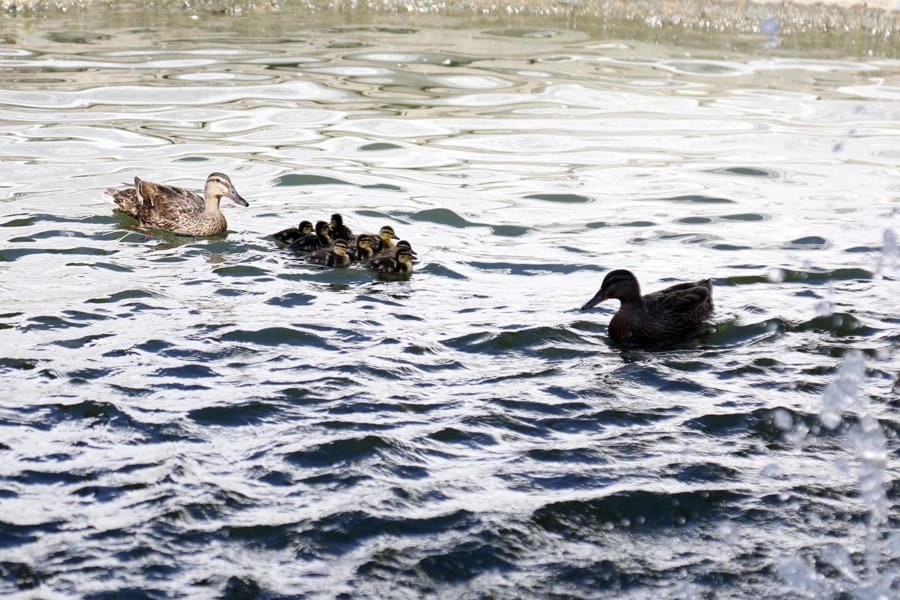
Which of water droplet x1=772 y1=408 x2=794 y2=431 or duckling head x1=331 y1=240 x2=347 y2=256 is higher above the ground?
duckling head x1=331 y1=240 x2=347 y2=256

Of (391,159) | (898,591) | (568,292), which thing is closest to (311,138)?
(391,159)

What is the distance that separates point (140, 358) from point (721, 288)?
4128 millimetres

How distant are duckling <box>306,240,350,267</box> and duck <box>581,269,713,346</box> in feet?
6.42

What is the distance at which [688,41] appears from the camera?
18016 mm

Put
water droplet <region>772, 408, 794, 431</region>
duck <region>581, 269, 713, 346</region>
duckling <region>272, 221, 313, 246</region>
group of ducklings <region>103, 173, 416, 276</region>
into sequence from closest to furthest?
water droplet <region>772, 408, 794, 431</region> < duck <region>581, 269, 713, 346</region> < group of ducklings <region>103, 173, 416, 276</region> < duckling <region>272, 221, 313, 246</region>

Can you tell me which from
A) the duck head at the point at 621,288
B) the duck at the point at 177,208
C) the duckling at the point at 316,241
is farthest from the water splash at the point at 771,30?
the duck head at the point at 621,288

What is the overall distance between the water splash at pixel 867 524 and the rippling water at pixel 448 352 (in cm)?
2

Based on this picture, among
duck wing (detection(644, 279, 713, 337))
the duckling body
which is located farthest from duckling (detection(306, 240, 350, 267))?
duck wing (detection(644, 279, 713, 337))

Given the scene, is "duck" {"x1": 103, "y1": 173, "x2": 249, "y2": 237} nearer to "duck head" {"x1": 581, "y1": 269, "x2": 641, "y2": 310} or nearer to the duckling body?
the duckling body

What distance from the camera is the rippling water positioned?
17.0 ft

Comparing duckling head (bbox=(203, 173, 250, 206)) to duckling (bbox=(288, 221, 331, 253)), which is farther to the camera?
duckling head (bbox=(203, 173, 250, 206))

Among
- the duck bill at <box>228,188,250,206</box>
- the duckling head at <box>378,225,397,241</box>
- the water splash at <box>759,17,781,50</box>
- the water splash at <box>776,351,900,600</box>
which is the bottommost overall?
the water splash at <box>776,351,900,600</box>

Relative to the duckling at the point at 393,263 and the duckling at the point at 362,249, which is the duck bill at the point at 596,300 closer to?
the duckling at the point at 393,263

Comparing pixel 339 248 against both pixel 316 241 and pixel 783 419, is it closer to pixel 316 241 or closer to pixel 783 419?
pixel 316 241
